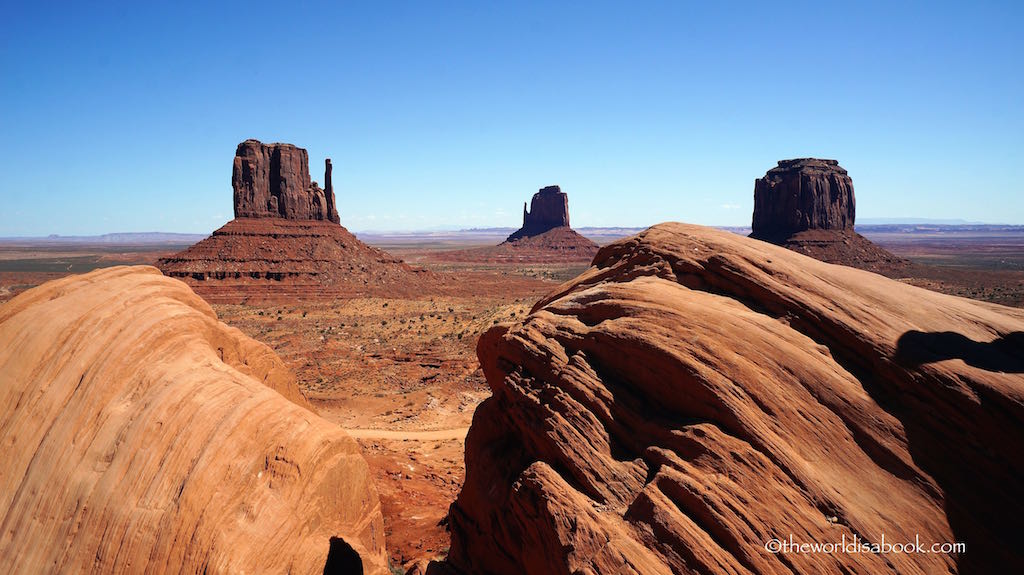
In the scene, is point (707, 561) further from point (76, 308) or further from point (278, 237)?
point (278, 237)

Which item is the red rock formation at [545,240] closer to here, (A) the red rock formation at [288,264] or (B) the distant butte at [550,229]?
(B) the distant butte at [550,229]

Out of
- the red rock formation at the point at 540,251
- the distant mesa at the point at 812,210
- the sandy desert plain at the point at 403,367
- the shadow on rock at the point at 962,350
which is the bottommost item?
the sandy desert plain at the point at 403,367

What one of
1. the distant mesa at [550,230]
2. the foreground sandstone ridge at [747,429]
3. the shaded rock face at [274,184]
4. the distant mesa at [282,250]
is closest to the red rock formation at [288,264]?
the distant mesa at [282,250]

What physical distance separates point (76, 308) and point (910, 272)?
10208 centimetres

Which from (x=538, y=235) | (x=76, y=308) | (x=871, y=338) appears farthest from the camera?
(x=538, y=235)

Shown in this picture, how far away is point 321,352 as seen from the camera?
35.1m

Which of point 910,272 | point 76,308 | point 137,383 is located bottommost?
point 910,272

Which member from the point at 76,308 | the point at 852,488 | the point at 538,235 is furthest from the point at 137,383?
the point at 538,235

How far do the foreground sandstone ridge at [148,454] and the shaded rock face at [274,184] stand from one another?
237 feet

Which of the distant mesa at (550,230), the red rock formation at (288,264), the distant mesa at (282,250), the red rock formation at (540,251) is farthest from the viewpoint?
the distant mesa at (550,230)

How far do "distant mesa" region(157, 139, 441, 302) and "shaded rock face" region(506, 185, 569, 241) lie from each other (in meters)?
80.2

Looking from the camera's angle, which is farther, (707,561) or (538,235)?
(538,235)

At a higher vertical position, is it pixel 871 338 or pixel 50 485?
pixel 871 338

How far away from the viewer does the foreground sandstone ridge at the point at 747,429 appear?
639 cm
